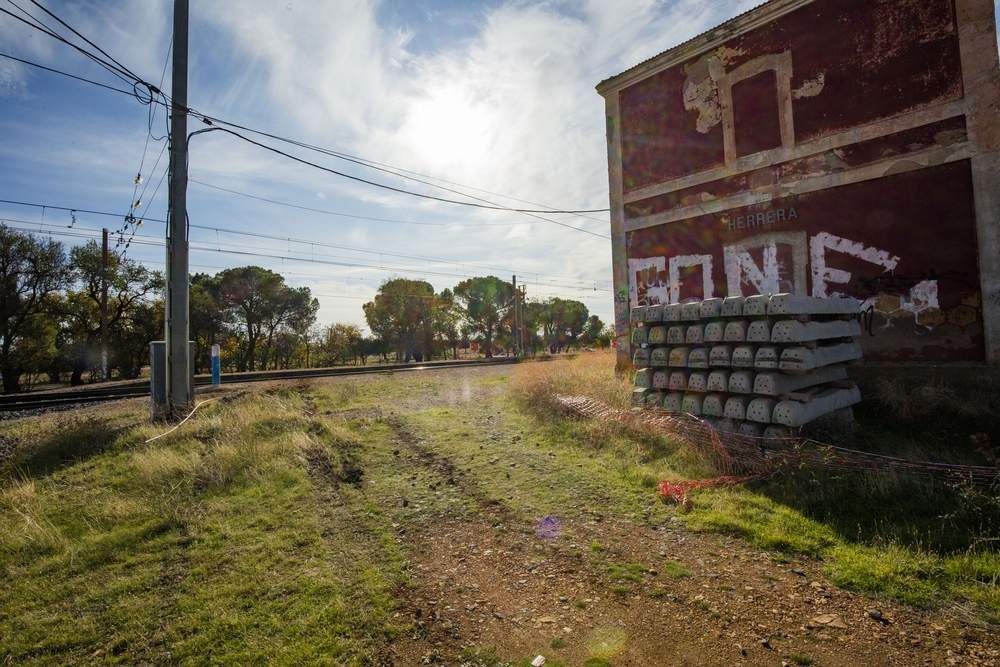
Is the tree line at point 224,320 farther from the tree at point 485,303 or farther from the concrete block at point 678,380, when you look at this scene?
the concrete block at point 678,380

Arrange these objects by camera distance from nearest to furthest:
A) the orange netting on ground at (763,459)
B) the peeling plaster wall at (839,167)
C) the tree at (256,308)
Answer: the orange netting on ground at (763,459), the peeling plaster wall at (839,167), the tree at (256,308)

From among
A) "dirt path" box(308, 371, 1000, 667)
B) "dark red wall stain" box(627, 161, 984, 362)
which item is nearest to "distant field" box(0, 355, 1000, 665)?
"dirt path" box(308, 371, 1000, 667)

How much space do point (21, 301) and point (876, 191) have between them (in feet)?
120

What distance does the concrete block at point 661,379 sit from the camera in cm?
786

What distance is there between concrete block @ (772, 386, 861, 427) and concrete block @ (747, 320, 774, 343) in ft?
2.99

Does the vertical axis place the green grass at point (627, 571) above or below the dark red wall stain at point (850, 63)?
below

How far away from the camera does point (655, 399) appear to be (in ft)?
26.4

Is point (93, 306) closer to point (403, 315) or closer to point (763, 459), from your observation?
point (403, 315)

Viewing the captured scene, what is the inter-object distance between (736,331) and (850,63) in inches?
309

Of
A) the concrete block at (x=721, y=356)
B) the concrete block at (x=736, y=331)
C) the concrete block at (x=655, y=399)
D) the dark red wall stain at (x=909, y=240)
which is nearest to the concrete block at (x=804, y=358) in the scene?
the concrete block at (x=736, y=331)

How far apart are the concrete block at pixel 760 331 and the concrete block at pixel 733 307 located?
266 mm

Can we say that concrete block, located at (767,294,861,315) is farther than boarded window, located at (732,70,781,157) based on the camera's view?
No

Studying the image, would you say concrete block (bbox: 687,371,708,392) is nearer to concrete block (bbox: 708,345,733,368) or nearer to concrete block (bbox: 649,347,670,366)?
concrete block (bbox: 708,345,733,368)

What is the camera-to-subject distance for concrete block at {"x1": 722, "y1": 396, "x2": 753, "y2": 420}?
679cm
